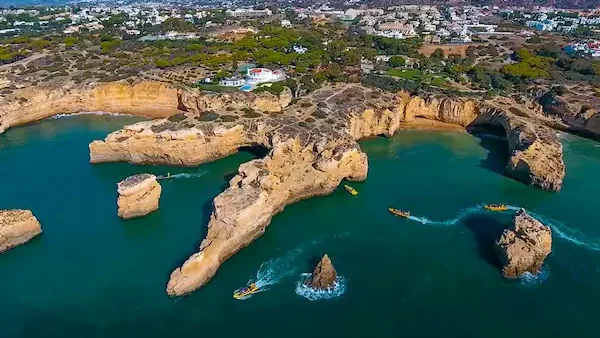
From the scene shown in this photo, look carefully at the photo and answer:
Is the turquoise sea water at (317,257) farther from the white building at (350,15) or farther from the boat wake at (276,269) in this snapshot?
the white building at (350,15)

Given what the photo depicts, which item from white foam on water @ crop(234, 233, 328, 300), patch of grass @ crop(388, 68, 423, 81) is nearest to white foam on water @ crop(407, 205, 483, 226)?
white foam on water @ crop(234, 233, 328, 300)

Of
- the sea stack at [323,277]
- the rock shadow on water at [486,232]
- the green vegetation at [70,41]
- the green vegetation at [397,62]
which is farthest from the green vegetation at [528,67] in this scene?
the green vegetation at [70,41]

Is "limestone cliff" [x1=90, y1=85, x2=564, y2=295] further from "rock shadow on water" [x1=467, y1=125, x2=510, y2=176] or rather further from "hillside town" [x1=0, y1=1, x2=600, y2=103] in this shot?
"hillside town" [x1=0, y1=1, x2=600, y2=103]

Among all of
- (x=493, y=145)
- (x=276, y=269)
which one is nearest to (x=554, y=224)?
(x=493, y=145)

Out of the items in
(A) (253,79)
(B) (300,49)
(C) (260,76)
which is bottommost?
(A) (253,79)

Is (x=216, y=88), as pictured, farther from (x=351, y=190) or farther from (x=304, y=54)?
(x=351, y=190)

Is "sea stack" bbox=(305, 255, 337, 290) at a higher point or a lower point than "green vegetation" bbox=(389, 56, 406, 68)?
lower
